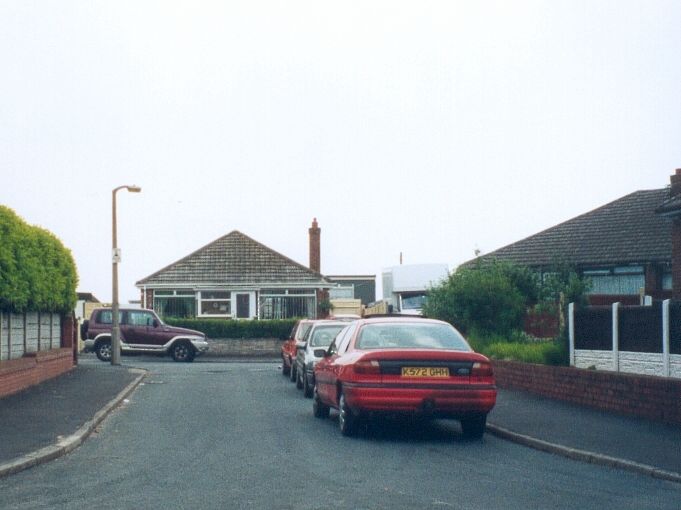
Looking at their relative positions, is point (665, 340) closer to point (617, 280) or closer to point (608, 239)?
point (617, 280)

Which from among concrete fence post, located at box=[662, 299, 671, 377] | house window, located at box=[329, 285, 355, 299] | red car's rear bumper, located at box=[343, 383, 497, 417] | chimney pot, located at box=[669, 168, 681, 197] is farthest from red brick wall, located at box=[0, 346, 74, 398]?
house window, located at box=[329, 285, 355, 299]

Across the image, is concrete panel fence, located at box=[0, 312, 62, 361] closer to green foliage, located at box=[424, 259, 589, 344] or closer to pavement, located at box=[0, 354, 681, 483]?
pavement, located at box=[0, 354, 681, 483]

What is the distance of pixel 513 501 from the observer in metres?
8.54

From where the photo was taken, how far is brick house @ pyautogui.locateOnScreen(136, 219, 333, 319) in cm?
4956

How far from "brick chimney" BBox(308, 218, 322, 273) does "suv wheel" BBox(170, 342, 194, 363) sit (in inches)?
606

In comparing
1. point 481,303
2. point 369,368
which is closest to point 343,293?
point 481,303

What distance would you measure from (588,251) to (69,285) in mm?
19861

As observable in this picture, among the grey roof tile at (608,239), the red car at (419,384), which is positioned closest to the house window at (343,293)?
the grey roof tile at (608,239)

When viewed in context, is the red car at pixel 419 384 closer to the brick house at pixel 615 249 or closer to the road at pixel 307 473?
the road at pixel 307 473

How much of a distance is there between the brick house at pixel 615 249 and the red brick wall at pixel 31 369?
16.2 m

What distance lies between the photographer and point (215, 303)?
49.8 meters

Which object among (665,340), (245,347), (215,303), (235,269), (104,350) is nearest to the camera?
(665,340)

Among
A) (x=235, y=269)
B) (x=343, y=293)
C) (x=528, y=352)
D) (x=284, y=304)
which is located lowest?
(x=528, y=352)

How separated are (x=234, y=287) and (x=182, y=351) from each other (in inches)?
480
